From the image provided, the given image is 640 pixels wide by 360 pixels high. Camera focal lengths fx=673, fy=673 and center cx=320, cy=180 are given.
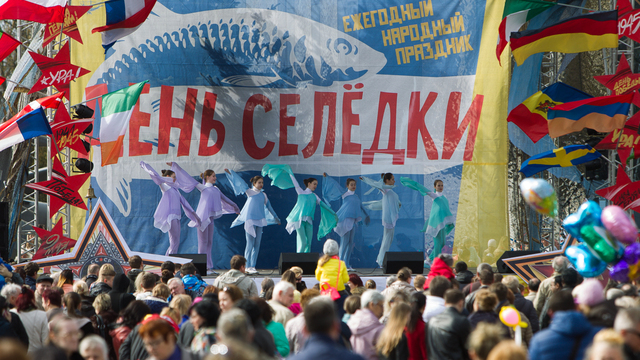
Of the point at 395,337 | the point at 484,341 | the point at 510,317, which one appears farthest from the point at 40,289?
the point at 484,341

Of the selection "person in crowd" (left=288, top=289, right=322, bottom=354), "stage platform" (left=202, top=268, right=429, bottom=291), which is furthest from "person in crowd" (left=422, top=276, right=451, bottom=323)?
"stage platform" (left=202, top=268, right=429, bottom=291)

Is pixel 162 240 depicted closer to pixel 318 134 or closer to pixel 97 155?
pixel 97 155

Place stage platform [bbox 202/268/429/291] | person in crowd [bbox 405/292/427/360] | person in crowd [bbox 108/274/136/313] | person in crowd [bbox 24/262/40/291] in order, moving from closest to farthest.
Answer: person in crowd [bbox 405/292/427/360] < person in crowd [bbox 108/274/136/313] < person in crowd [bbox 24/262/40/291] < stage platform [bbox 202/268/429/291]

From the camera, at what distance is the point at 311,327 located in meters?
2.66

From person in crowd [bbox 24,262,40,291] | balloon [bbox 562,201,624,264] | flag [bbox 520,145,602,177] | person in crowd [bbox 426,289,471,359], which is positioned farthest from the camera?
flag [bbox 520,145,602,177]

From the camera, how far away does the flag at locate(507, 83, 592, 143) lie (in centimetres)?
939

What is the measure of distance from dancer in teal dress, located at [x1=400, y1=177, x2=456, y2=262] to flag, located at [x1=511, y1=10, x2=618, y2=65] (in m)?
3.04

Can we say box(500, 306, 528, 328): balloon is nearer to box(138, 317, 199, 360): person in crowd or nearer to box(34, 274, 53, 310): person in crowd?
box(138, 317, 199, 360): person in crowd

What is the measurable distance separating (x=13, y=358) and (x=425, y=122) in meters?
10.2

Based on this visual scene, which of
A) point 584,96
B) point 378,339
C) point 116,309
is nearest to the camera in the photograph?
point 378,339

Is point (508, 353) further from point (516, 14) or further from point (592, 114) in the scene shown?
point (516, 14)

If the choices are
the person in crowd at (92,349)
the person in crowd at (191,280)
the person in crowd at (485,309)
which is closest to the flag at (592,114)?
the person in crowd at (191,280)

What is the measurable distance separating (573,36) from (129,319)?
23.7 feet

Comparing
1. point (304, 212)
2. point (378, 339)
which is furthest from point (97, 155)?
point (378, 339)
